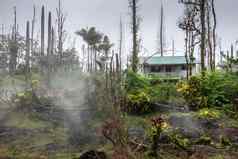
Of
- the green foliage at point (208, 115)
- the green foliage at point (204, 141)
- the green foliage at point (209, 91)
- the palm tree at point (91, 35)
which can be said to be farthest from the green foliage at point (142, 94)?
the palm tree at point (91, 35)

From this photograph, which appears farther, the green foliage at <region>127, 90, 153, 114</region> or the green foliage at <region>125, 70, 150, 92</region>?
the green foliage at <region>125, 70, 150, 92</region>

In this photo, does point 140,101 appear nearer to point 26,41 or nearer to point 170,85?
point 170,85

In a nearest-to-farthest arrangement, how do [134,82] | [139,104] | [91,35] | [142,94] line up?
[139,104], [142,94], [134,82], [91,35]

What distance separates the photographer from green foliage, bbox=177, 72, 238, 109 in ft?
33.1

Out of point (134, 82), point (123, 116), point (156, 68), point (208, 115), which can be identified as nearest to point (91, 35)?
point (156, 68)

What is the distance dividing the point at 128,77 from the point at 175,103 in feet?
7.68

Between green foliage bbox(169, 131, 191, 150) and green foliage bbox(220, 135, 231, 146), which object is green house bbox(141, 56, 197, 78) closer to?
green foliage bbox(220, 135, 231, 146)

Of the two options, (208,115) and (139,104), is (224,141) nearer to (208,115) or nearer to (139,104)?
(208,115)

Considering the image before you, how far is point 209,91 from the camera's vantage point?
10539 millimetres

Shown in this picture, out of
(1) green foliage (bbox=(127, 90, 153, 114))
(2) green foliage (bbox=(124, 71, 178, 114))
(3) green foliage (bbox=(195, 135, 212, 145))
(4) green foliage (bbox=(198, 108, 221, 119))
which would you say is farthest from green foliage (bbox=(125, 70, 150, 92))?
(3) green foliage (bbox=(195, 135, 212, 145))

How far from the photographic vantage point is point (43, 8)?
27.7m

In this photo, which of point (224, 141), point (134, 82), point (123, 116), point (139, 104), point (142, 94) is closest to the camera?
point (123, 116)

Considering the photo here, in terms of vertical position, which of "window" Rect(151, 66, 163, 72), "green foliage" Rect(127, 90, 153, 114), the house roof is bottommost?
"green foliage" Rect(127, 90, 153, 114)

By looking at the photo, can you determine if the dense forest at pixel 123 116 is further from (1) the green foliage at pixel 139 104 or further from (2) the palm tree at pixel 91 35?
(2) the palm tree at pixel 91 35
